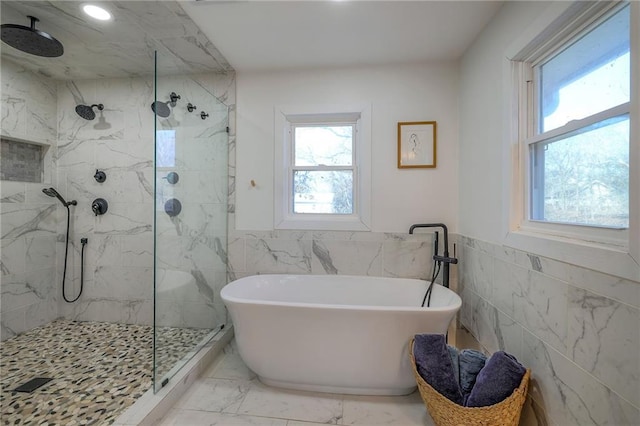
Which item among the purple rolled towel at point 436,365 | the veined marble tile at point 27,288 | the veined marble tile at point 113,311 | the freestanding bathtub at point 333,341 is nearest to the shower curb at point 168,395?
the freestanding bathtub at point 333,341

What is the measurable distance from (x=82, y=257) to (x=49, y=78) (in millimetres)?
1733

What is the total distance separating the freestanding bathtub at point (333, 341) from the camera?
4.88ft

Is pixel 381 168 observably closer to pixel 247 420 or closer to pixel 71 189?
pixel 247 420

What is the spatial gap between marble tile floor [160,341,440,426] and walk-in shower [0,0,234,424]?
0.81 ft

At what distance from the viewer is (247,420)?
4.69 ft

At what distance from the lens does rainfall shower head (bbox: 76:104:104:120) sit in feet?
8.13

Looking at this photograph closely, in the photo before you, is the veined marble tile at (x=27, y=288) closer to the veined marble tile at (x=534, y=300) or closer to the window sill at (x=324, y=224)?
the window sill at (x=324, y=224)

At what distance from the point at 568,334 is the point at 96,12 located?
3.11 metres

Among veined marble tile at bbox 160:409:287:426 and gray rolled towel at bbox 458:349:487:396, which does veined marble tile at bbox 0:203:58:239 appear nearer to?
veined marble tile at bbox 160:409:287:426

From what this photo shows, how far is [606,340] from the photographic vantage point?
0.91 meters

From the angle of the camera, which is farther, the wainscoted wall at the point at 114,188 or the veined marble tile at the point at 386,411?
the wainscoted wall at the point at 114,188

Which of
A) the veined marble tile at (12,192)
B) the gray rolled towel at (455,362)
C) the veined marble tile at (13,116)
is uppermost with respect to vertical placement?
the veined marble tile at (13,116)

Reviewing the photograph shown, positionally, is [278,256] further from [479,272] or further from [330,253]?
[479,272]

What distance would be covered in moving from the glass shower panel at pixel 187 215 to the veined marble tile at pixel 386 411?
1145 mm
